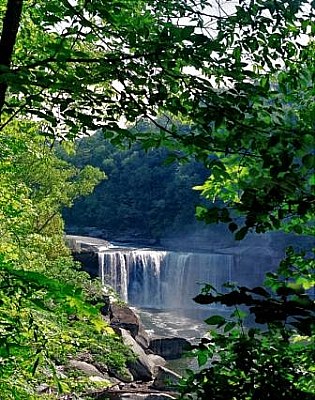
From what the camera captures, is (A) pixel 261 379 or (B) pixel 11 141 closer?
(A) pixel 261 379

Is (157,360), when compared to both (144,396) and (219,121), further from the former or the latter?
(219,121)

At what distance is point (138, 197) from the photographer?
49.3 m

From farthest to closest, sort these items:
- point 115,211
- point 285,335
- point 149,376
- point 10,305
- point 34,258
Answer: point 115,211 < point 149,376 < point 34,258 < point 10,305 < point 285,335

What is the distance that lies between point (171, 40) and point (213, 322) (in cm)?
92

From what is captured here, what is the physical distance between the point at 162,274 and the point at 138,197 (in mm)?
17175

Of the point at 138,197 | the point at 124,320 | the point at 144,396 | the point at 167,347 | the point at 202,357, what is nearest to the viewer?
the point at 202,357

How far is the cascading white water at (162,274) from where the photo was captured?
30.8m

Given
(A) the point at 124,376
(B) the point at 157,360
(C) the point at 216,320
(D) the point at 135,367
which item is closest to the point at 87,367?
(A) the point at 124,376

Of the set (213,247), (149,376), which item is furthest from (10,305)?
(213,247)

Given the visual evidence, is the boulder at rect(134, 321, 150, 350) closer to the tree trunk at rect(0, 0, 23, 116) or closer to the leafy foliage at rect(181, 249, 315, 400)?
the leafy foliage at rect(181, 249, 315, 400)

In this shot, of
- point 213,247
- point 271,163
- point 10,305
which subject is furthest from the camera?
point 213,247

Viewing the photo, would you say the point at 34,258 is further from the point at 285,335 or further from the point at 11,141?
the point at 285,335

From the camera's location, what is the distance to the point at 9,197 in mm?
6082

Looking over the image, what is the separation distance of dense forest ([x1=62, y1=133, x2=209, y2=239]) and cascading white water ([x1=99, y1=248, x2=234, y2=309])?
1134 cm
